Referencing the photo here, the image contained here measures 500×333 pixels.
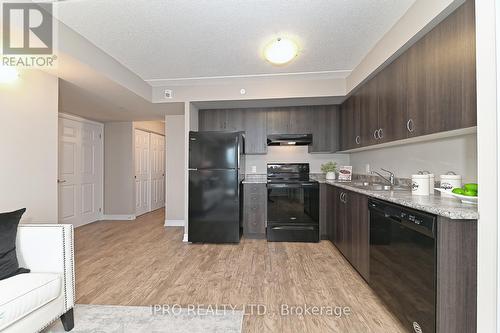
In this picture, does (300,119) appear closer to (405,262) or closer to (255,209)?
(255,209)

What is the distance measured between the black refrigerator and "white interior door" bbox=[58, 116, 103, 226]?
2.61 meters

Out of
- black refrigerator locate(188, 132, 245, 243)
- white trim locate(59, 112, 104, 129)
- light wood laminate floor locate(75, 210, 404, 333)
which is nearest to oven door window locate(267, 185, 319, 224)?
light wood laminate floor locate(75, 210, 404, 333)

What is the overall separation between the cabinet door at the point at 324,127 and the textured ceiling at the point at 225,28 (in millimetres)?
1087

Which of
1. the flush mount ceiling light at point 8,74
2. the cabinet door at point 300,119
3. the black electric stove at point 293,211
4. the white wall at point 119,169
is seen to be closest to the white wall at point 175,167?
the white wall at point 119,169

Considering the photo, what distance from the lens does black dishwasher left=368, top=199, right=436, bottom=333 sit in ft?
4.42

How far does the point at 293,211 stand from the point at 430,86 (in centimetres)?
239

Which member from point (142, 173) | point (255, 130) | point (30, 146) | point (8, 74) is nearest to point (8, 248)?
point (30, 146)

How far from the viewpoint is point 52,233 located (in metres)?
1.60

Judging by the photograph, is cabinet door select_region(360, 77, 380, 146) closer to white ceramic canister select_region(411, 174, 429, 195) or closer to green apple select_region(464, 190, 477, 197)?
white ceramic canister select_region(411, 174, 429, 195)

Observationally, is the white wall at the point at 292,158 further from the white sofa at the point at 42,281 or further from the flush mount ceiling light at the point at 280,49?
the white sofa at the point at 42,281

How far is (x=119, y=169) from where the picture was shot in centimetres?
519
